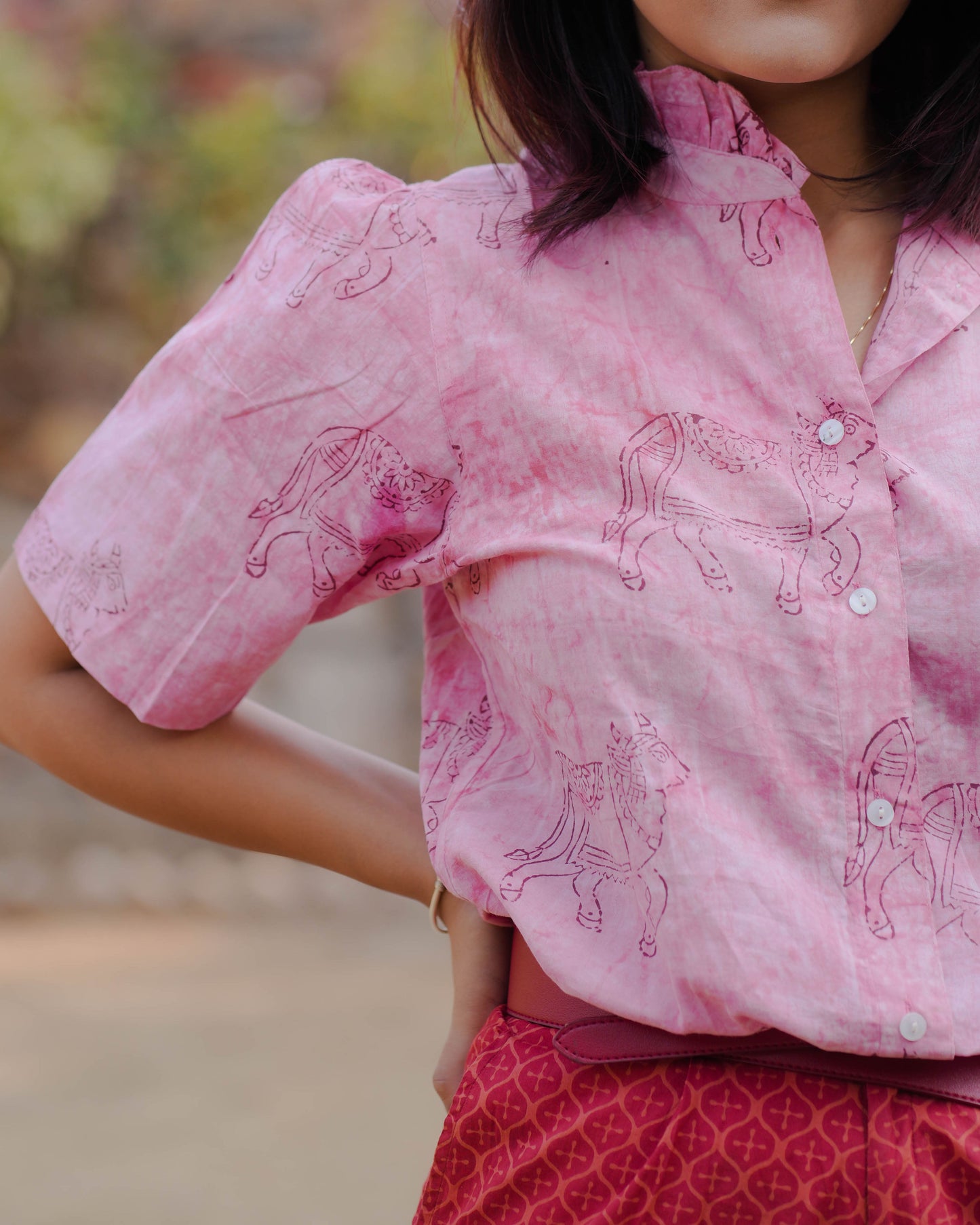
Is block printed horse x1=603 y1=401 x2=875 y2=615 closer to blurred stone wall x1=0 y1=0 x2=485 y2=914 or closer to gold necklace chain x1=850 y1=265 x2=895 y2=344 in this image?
gold necklace chain x1=850 y1=265 x2=895 y2=344

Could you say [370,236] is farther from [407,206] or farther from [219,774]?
[219,774]

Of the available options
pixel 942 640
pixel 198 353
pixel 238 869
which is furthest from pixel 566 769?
pixel 238 869

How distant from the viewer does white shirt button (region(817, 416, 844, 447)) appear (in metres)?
0.72

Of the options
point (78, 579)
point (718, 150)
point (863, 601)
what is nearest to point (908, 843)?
point (863, 601)

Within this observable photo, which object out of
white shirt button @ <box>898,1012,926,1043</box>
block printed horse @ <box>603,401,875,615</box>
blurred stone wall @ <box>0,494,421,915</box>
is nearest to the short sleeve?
block printed horse @ <box>603,401,875,615</box>

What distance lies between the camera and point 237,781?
2.97 feet

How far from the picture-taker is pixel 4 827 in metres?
4.43

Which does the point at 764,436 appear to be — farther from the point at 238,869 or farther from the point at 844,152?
the point at 238,869

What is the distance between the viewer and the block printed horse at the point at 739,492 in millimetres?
700

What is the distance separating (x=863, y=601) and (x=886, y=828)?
109 mm

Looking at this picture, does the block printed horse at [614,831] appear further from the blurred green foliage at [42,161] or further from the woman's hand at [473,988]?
the blurred green foliage at [42,161]

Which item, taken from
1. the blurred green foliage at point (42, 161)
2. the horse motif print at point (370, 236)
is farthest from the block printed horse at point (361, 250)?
the blurred green foliage at point (42, 161)

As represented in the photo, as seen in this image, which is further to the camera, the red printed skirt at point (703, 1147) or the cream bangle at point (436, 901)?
the cream bangle at point (436, 901)

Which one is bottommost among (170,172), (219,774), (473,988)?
(170,172)
